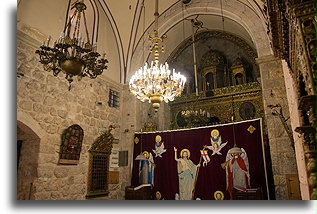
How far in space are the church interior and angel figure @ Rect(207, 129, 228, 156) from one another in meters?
0.02

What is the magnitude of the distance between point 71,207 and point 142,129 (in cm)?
444

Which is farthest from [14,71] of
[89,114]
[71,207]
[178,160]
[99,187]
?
[178,160]

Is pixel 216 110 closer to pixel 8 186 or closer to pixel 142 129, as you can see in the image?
pixel 142 129

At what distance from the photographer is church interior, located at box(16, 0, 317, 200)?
3893 mm

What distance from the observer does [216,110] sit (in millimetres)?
6812

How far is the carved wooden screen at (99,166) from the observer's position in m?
4.94

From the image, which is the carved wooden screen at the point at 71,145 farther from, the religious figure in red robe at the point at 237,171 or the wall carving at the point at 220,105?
the religious figure in red robe at the point at 237,171

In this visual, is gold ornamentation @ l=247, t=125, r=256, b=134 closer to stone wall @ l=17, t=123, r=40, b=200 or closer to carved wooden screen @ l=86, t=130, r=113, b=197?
carved wooden screen @ l=86, t=130, r=113, b=197

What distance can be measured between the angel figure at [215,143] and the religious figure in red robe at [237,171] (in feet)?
0.84

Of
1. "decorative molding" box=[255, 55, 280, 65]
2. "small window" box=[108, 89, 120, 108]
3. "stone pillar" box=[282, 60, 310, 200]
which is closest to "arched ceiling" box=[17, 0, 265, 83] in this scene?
"small window" box=[108, 89, 120, 108]

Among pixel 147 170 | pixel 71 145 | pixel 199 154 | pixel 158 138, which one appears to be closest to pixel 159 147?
pixel 158 138

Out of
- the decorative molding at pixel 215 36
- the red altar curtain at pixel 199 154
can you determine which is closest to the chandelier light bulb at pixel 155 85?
the red altar curtain at pixel 199 154

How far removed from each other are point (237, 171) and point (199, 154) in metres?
0.89

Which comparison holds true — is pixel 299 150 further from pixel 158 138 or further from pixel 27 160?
pixel 27 160
